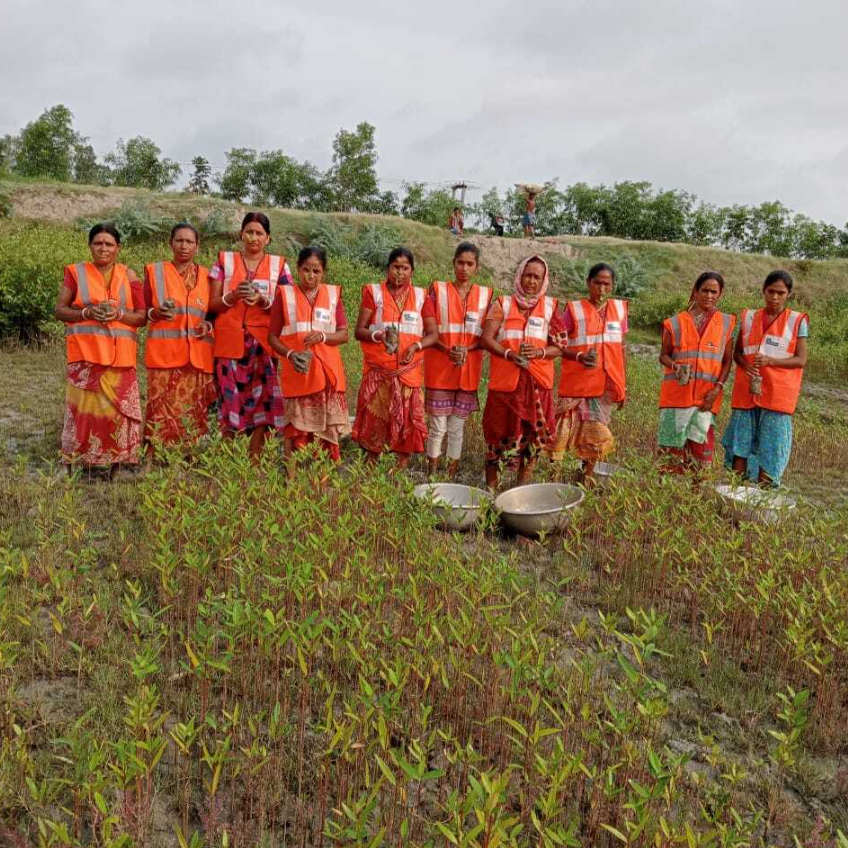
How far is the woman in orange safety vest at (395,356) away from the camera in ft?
17.7

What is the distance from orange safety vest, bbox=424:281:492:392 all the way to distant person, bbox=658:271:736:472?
146 cm

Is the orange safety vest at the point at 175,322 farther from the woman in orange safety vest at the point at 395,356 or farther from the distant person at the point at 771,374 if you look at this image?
the distant person at the point at 771,374

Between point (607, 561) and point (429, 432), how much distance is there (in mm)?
Answer: 1835

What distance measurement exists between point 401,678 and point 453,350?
3379mm

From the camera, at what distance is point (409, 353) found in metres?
5.38

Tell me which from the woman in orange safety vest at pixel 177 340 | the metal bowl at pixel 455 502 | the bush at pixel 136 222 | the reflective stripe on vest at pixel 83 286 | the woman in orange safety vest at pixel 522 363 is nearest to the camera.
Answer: the metal bowl at pixel 455 502

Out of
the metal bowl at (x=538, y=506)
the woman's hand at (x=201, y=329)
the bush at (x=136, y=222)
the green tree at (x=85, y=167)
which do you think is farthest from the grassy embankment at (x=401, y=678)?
the green tree at (x=85, y=167)

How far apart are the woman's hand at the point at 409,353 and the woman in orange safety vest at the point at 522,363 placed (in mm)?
527

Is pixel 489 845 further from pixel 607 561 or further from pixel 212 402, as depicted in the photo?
pixel 212 402

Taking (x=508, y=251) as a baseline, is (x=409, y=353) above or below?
below

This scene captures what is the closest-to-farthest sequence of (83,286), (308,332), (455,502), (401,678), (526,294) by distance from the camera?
(401,678) → (455,502) → (83,286) → (308,332) → (526,294)

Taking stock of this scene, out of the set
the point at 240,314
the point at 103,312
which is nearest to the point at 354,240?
the point at 240,314

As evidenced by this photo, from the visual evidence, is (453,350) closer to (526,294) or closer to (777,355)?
(526,294)

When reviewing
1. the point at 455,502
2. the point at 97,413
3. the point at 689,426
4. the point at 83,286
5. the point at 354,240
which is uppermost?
the point at 354,240
